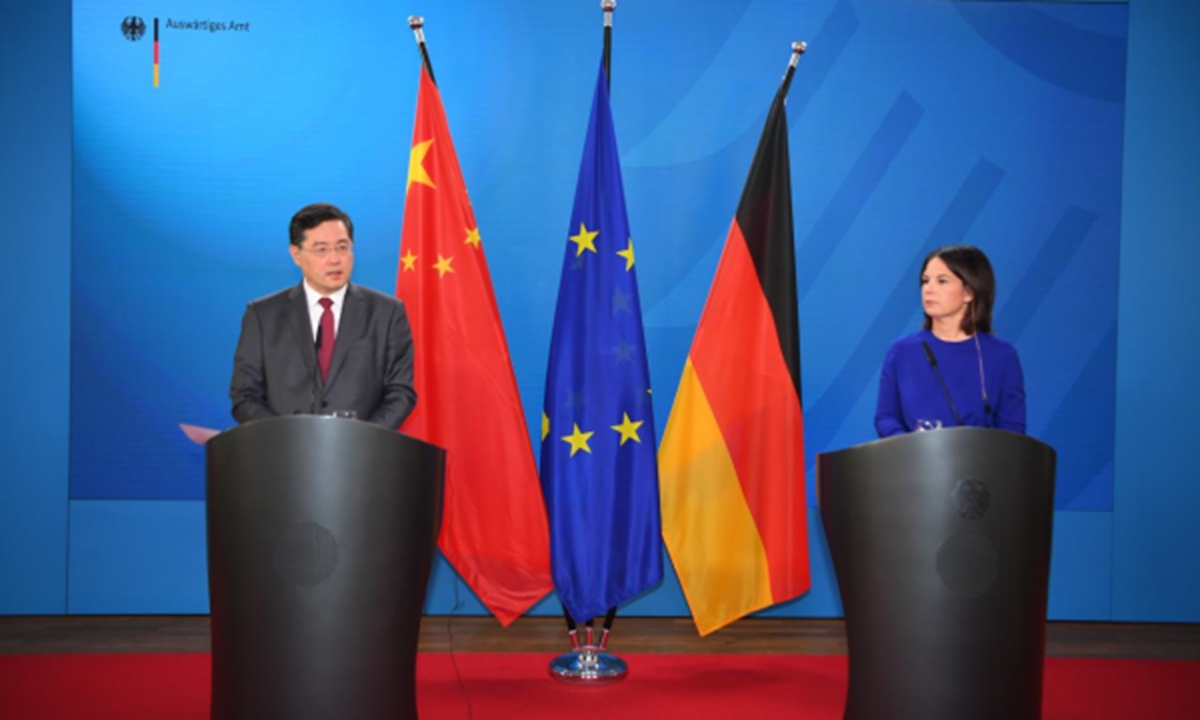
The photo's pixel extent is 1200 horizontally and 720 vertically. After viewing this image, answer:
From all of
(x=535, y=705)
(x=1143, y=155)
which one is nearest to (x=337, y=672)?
(x=535, y=705)

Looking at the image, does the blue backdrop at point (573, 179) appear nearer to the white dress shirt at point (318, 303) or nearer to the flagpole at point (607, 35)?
the flagpole at point (607, 35)

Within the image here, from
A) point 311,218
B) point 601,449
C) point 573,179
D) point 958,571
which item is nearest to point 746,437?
point 601,449

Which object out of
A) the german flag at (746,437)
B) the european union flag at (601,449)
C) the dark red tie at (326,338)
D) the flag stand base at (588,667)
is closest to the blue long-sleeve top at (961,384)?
the german flag at (746,437)

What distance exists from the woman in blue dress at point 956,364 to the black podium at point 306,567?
5.37 feet

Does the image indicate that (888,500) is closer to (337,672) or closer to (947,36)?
(337,672)

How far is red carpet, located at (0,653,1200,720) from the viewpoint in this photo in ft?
10.5

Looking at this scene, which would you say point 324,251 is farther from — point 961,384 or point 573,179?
point 961,384

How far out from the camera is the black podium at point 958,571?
7.80ft

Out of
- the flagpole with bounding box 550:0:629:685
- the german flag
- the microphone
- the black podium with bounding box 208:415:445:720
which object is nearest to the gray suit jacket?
the black podium with bounding box 208:415:445:720

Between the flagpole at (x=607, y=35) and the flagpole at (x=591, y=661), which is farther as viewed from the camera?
the flagpole at (x=607, y=35)

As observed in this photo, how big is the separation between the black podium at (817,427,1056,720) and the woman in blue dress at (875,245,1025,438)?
625mm

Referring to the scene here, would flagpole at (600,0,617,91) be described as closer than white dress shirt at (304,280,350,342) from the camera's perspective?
No

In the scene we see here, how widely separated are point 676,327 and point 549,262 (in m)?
0.66

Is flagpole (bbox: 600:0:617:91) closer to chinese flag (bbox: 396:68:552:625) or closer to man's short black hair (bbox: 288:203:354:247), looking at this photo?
chinese flag (bbox: 396:68:552:625)
